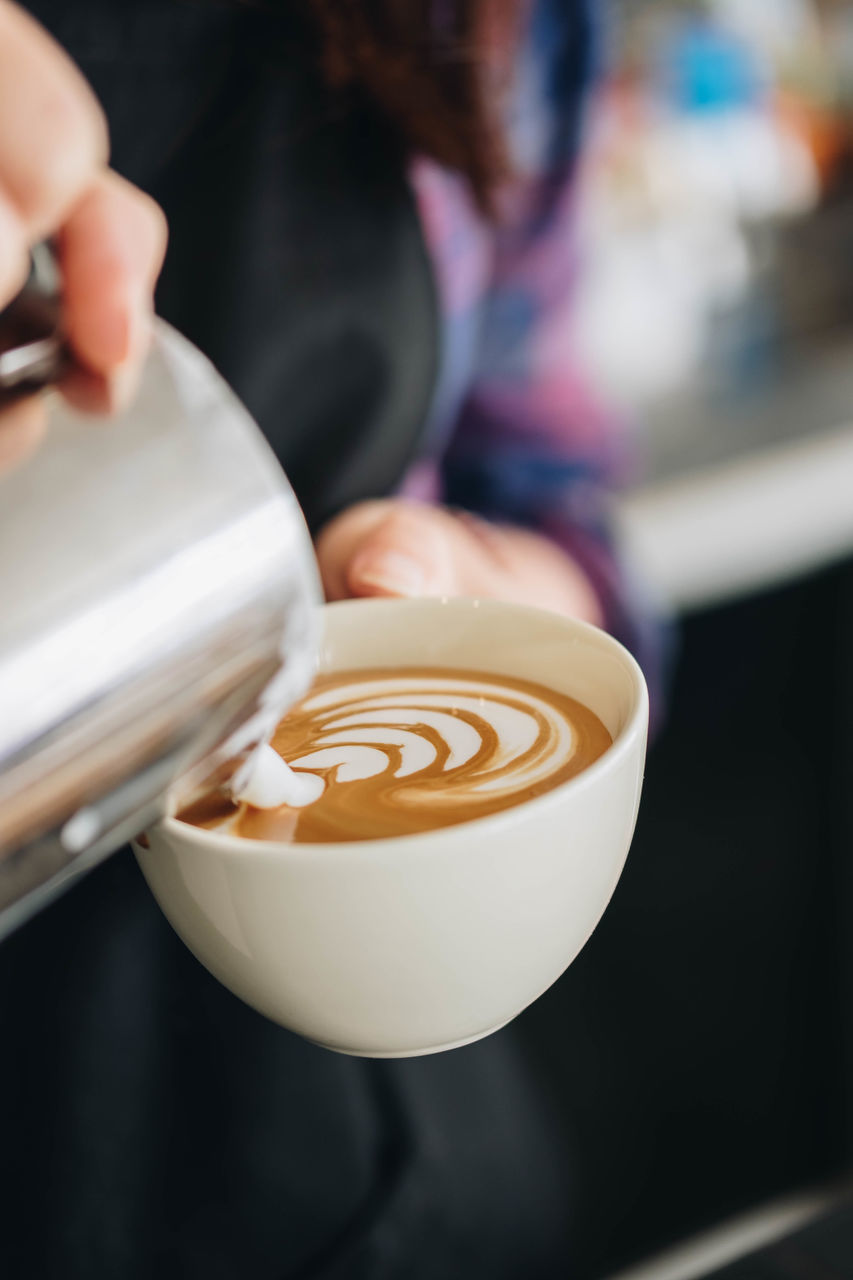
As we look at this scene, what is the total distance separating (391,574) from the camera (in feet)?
1.41

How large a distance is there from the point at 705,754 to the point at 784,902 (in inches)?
6.5

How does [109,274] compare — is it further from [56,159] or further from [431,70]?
[431,70]

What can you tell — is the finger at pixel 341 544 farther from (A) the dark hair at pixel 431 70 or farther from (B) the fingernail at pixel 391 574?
(A) the dark hair at pixel 431 70

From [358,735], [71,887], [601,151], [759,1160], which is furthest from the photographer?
[601,151]

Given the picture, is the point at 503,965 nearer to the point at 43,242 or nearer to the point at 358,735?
the point at 358,735

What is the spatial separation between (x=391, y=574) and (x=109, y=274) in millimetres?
179

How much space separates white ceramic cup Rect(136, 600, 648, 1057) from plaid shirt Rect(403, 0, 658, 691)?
39cm

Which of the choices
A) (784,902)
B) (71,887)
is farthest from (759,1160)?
(71,887)

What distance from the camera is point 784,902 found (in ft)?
3.66

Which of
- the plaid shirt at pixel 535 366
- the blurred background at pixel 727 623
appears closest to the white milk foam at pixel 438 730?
the plaid shirt at pixel 535 366

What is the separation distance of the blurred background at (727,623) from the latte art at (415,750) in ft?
1.84

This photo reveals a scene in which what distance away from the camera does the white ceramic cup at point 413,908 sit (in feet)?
0.91

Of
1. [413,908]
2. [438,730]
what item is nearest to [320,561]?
[438,730]

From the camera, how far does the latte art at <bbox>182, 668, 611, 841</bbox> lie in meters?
0.34
